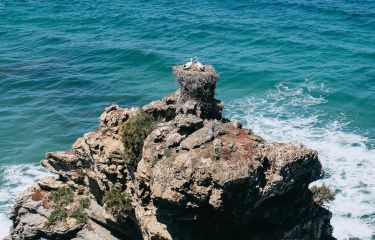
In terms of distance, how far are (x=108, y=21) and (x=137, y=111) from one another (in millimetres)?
70558

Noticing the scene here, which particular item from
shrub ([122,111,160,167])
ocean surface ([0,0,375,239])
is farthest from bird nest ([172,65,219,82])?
ocean surface ([0,0,375,239])

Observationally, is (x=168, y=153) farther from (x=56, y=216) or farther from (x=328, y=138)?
(x=328, y=138)

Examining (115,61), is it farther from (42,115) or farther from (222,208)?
(222,208)

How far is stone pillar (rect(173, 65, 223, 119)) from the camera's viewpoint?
2588 cm

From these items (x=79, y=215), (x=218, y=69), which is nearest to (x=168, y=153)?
(x=79, y=215)

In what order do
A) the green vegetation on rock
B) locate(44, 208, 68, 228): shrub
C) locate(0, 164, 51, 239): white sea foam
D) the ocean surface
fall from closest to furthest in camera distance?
the green vegetation on rock
locate(44, 208, 68, 228): shrub
locate(0, 164, 51, 239): white sea foam
the ocean surface

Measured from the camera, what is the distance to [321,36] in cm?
8094

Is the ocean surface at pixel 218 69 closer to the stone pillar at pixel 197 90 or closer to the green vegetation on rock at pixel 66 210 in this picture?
the green vegetation on rock at pixel 66 210

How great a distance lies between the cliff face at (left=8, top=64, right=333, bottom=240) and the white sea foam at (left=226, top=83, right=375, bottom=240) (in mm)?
16535

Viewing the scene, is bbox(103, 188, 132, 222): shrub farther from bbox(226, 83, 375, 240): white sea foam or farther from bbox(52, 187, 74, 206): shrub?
bbox(226, 83, 375, 240): white sea foam

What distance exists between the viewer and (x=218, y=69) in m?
70.6

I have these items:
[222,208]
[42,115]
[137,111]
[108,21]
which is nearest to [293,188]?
[222,208]

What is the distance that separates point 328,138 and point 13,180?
30922 mm

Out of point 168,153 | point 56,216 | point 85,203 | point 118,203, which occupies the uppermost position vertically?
point 168,153
